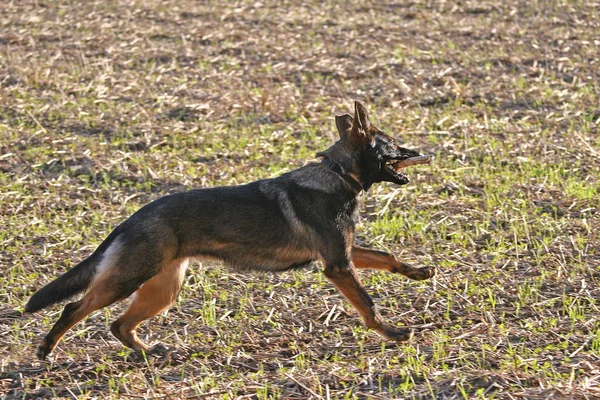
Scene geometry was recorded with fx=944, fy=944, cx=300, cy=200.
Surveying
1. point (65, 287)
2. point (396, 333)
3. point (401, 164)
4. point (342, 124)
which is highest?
point (342, 124)

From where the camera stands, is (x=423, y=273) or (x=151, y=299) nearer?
(x=151, y=299)

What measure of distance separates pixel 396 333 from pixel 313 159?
171 inches

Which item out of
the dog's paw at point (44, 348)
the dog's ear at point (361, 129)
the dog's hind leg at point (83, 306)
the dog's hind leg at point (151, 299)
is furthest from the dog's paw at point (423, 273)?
the dog's paw at point (44, 348)

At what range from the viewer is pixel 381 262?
6.67 m

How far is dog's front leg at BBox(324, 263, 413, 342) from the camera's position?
6223mm

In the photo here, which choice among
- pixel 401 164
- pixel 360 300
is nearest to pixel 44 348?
pixel 360 300

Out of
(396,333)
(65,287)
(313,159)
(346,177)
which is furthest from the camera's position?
(313,159)

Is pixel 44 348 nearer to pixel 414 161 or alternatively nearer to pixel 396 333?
pixel 396 333

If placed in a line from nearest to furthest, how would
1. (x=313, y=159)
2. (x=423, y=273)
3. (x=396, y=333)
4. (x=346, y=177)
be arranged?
(x=396, y=333)
(x=346, y=177)
(x=423, y=273)
(x=313, y=159)

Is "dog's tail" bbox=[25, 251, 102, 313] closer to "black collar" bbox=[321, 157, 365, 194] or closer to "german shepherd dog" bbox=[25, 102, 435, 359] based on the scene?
"german shepherd dog" bbox=[25, 102, 435, 359]

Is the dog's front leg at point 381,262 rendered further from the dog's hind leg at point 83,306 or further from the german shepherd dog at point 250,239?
the dog's hind leg at point 83,306

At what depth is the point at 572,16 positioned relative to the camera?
1612cm

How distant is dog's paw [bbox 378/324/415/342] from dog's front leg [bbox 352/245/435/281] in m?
0.58

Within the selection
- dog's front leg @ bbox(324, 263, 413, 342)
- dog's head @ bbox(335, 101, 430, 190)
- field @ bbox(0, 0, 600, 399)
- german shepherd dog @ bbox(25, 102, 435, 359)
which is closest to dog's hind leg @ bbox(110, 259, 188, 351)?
german shepherd dog @ bbox(25, 102, 435, 359)
